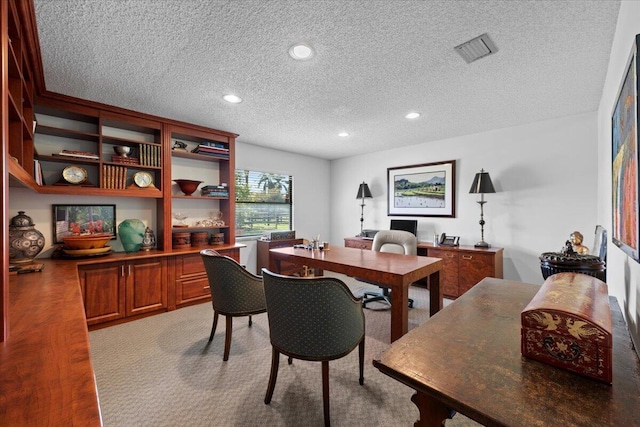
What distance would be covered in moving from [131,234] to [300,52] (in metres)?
2.87

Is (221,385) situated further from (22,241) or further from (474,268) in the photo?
(474,268)

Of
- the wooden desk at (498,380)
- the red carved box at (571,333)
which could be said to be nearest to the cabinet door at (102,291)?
the wooden desk at (498,380)

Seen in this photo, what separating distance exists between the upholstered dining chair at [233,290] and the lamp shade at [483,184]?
10.5 ft

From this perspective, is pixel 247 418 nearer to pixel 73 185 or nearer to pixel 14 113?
pixel 14 113

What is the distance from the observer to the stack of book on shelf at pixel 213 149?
3691 millimetres

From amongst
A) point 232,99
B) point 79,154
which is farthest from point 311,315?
point 79,154

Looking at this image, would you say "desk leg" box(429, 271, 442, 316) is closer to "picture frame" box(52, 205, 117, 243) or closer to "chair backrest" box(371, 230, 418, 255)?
"chair backrest" box(371, 230, 418, 255)

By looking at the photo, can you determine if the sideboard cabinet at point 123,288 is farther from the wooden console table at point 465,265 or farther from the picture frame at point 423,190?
the picture frame at point 423,190

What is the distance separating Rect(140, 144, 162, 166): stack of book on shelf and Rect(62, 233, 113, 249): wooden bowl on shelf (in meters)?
0.98

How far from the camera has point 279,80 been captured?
2.37 meters

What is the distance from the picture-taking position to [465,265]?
11.8 feet

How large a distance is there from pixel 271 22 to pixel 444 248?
3425 mm

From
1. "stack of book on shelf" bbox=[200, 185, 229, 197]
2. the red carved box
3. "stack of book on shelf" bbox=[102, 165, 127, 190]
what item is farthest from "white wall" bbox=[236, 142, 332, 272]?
the red carved box

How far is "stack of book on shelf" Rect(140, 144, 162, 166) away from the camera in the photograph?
325cm
